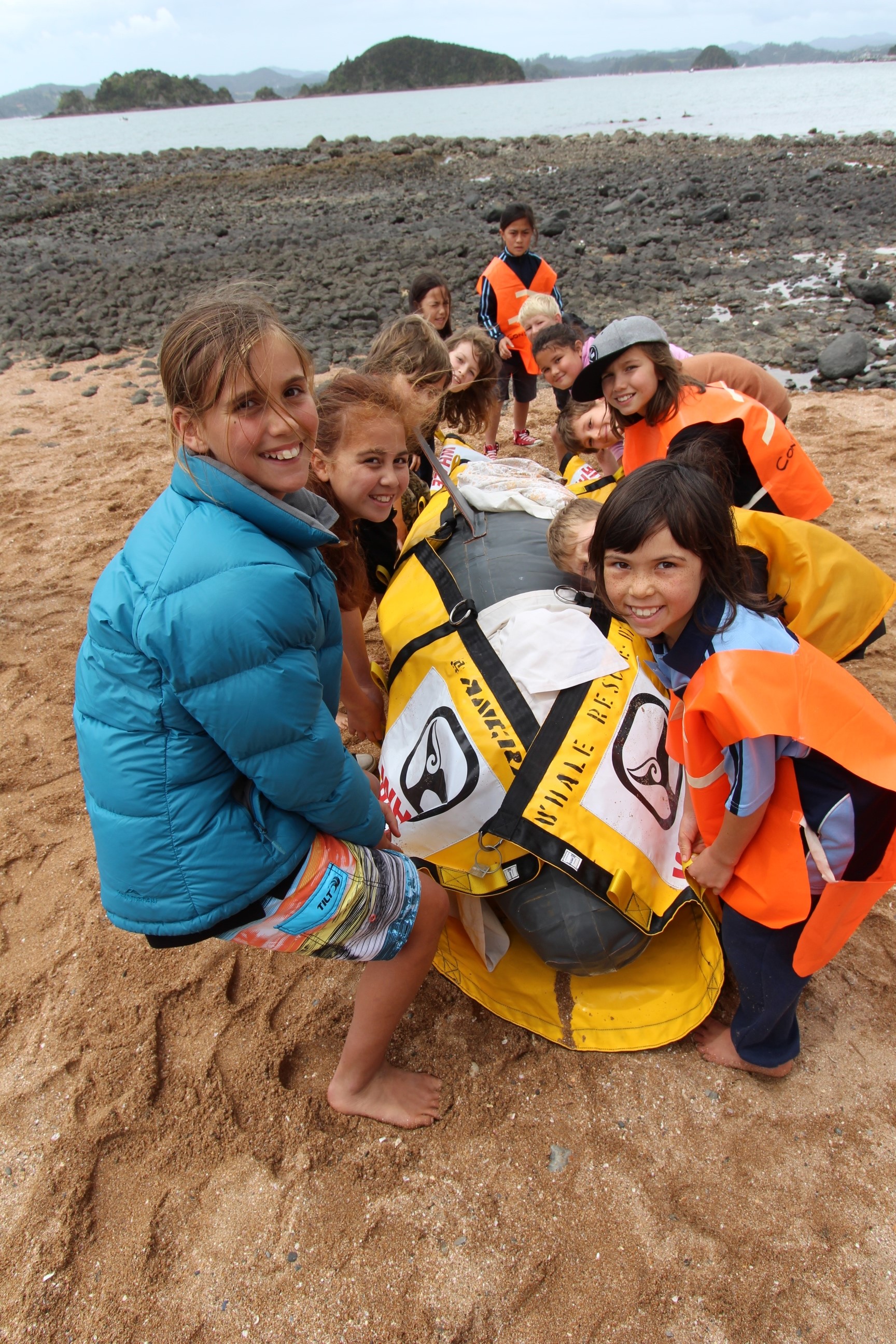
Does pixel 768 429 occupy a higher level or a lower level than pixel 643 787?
higher

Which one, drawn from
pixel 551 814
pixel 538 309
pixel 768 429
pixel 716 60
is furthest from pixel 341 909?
pixel 716 60

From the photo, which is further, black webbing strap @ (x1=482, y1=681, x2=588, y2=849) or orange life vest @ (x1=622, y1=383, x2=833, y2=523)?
orange life vest @ (x1=622, y1=383, x2=833, y2=523)

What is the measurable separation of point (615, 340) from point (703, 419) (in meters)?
0.48

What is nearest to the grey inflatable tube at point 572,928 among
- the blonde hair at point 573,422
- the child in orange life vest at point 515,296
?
the blonde hair at point 573,422

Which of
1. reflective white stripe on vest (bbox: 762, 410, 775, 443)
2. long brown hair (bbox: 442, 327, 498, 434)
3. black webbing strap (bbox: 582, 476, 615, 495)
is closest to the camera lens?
reflective white stripe on vest (bbox: 762, 410, 775, 443)

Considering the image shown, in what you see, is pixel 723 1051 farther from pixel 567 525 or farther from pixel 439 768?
pixel 567 525

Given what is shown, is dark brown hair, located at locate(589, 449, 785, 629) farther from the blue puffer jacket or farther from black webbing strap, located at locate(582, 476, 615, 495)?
black webbing strap, located at locate(582, 476, 615, 495)

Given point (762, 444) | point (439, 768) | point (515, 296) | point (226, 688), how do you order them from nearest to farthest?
point (226, 688)
point (439, 768)
point (762, 444)
point (515, 296)

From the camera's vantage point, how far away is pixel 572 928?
213 centimetres

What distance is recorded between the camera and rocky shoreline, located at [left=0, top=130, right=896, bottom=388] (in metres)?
9.14

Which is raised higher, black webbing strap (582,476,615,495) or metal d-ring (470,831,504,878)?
black webbing strap (582,476,615,495)

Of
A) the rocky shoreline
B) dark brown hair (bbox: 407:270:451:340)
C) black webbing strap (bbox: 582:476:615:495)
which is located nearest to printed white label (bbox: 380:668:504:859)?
black webbing strap (bbox: 582:476:615:495)

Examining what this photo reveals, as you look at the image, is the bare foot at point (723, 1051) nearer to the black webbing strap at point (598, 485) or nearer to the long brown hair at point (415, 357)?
the black webbing strap at point (598, 485)

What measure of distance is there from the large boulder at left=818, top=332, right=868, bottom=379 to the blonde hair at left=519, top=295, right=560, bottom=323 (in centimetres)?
307
